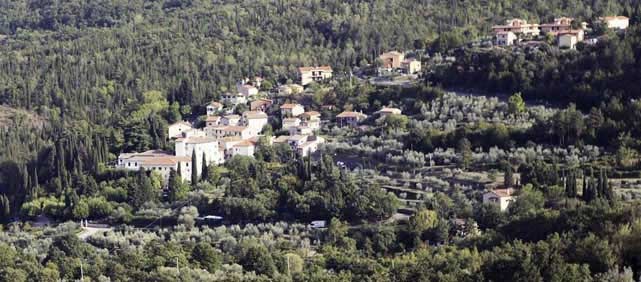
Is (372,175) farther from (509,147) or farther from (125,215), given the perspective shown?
(125,215)

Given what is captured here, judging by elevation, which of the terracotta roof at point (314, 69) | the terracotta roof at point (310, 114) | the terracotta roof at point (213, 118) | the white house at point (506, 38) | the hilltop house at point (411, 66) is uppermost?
the white house at point (506, 38)

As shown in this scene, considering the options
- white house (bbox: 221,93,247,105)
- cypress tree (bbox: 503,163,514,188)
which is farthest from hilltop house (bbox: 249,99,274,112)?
cypress tree (bbox: 503,163,514,188)

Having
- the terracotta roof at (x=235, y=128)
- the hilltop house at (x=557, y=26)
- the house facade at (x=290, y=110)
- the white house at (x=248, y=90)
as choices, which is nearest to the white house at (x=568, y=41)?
the hilltop house at (x=557, y=26)

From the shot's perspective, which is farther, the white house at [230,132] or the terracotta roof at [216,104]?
the terracotta roof at [216,104]

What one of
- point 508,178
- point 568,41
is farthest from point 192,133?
point 568,41

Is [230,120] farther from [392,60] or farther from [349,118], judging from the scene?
[392,60]

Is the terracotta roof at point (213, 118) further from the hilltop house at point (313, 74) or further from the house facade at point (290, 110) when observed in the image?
the hilltop house at point (313, 74)
